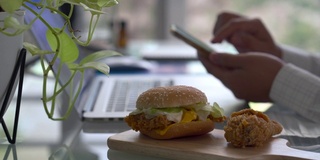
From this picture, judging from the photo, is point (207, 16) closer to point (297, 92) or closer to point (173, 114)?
point (297, 92)

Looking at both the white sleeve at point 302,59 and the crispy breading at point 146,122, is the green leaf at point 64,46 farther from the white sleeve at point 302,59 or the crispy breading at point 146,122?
the white sleeve at point 302,59

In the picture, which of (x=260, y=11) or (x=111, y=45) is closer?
(x=111, y=45)

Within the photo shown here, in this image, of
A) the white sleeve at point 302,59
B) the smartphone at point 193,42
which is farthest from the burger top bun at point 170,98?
the white sleeve at point 302,59

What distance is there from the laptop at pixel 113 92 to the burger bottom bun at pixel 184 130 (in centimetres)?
13

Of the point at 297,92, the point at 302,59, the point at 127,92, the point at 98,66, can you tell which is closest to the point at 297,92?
the point at 297,92

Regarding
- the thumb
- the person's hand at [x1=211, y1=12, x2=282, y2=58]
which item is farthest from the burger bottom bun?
the person's hand at [x1=211, y1=12, x2=282, y2=58]

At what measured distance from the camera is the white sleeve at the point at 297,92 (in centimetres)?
134

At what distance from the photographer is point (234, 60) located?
4.70 ft

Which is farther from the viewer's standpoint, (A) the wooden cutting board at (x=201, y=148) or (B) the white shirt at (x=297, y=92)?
→ (B) the white shirt at (x=297, y=92)

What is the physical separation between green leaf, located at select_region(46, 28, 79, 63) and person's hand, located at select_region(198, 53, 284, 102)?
0.57 meters

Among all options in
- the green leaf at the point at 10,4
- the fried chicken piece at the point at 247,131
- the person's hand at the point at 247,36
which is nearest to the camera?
the green leaf at the point at 10,4

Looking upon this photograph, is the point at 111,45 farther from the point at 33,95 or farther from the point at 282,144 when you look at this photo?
the point at 282,144

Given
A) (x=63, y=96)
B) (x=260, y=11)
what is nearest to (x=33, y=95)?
(x=63, y=96)

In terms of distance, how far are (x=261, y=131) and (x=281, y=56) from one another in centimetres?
92
